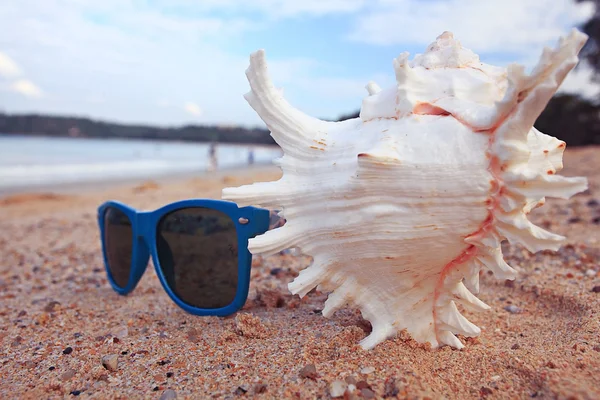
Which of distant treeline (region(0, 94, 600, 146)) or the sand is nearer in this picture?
the sand

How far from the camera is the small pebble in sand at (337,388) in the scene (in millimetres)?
1380

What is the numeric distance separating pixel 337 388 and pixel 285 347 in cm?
40

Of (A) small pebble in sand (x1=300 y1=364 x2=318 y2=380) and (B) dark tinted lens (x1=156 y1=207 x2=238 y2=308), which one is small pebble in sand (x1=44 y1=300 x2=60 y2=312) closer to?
(B) dark tinted lens (x1=156 y1=207 x2=238 y2=308)

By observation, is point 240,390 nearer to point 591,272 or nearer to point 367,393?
point 367,393

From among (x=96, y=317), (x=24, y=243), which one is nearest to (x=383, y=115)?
(x=96, y=317)

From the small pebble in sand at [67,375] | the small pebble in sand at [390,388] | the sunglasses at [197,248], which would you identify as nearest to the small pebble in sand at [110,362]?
the small pebble in sand at [67,375]

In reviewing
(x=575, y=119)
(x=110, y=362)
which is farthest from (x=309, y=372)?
(x=575, y=119)

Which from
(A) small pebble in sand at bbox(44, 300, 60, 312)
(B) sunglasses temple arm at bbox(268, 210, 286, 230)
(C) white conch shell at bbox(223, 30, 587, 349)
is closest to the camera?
(C) white conch shell at bbox(223, 30, 587, 349)

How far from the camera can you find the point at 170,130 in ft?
221

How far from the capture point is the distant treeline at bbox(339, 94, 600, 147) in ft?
71.7

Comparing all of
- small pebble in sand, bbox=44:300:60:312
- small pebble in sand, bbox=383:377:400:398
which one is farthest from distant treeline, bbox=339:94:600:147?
small pebble in sand, bbox=383:377:400:398

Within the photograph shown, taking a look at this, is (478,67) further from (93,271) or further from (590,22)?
(590,22)

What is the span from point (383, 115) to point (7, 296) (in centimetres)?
274

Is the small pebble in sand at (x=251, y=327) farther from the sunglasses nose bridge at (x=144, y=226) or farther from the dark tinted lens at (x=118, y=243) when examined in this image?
the dark tinted lens at (x=118, y=243)
